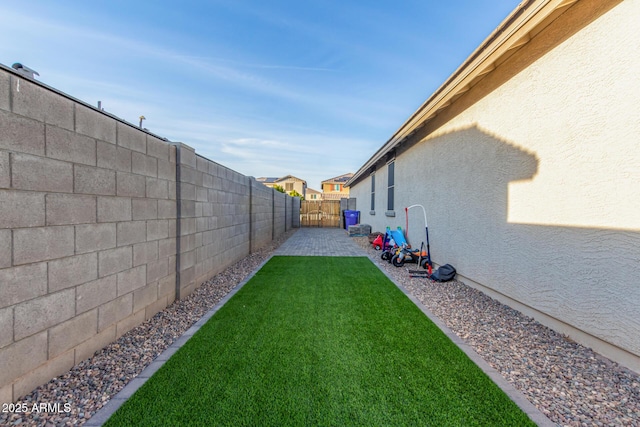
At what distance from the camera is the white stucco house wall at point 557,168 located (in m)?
2.46

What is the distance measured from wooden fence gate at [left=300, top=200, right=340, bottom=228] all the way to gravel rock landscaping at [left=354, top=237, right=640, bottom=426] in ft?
54.0

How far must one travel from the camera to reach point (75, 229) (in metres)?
2.30

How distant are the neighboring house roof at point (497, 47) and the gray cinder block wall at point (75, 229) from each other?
182 inches

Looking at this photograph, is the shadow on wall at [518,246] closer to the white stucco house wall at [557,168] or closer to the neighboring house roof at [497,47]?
the white stucco house wall at [557,168]

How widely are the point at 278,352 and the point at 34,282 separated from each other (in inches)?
78.6

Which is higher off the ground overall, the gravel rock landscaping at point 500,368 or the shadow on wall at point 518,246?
the shadow on wall at point 518,246

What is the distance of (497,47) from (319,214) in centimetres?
1734

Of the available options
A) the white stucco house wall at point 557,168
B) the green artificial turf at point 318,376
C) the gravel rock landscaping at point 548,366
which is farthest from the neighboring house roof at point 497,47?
the green artificial turf at point 318,376

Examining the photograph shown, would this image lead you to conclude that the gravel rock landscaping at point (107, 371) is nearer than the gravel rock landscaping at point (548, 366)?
Yes

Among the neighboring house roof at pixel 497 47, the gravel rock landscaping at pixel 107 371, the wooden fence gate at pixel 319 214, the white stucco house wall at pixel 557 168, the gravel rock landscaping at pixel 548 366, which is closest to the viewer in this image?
the gravel rock landscaping at pixel 107 371

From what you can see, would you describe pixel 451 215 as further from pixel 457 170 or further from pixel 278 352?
pixel 278 352

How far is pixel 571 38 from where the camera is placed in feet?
9.75

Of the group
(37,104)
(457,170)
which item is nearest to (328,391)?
(37,104)

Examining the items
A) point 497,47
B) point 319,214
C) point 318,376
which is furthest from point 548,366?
point 319,214
